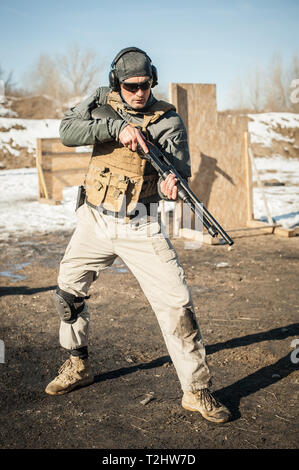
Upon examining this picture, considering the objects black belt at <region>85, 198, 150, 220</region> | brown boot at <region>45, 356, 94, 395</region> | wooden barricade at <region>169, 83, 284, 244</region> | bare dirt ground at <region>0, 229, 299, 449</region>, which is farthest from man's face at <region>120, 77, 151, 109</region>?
wooden barricade at <region>169, 83, 284, 244</region>

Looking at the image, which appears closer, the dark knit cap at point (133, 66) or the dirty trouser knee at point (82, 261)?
the dark knit cap at point (133, 66)

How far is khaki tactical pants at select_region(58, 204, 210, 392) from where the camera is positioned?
2857 mm

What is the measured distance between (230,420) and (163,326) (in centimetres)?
67

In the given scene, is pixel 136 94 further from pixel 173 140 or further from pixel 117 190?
pixel 117 190

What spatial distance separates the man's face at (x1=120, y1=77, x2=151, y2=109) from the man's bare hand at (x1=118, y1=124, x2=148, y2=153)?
25cm

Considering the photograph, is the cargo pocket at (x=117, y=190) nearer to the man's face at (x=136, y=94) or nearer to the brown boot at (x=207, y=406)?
the man's face at (x=136, y=94)

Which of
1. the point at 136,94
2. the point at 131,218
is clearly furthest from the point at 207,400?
the point at 136,94

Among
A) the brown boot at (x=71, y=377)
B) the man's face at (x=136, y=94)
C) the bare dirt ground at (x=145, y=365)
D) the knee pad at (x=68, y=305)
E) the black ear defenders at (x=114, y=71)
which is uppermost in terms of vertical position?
the black ear defenders at (x=114, y=71)

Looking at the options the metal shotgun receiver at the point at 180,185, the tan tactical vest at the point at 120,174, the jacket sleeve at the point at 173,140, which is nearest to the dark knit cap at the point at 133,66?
the tan tactical vest at the point at 120,174

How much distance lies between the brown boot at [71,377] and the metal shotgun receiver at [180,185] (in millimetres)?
1276

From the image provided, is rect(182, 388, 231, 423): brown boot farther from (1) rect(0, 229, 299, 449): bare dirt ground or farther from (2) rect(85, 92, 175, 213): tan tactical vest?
(2) rect(85, 92, 175, 213): tan tactical vest

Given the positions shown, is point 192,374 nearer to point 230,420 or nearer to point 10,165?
point 230,420

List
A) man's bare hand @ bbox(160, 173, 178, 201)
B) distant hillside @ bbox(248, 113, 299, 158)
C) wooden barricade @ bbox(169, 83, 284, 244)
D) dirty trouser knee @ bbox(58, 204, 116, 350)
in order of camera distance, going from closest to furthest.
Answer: man's bare hand @ bbox(160, 173, 178, 201)
dirty trouser knee @ bbox(58, 204, 116, 350)
wooden barricade @ bbox(169, 83, 284, 244)
distant hillside @ bbox(248, 113, 299, 158)

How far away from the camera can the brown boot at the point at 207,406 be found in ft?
9.29
